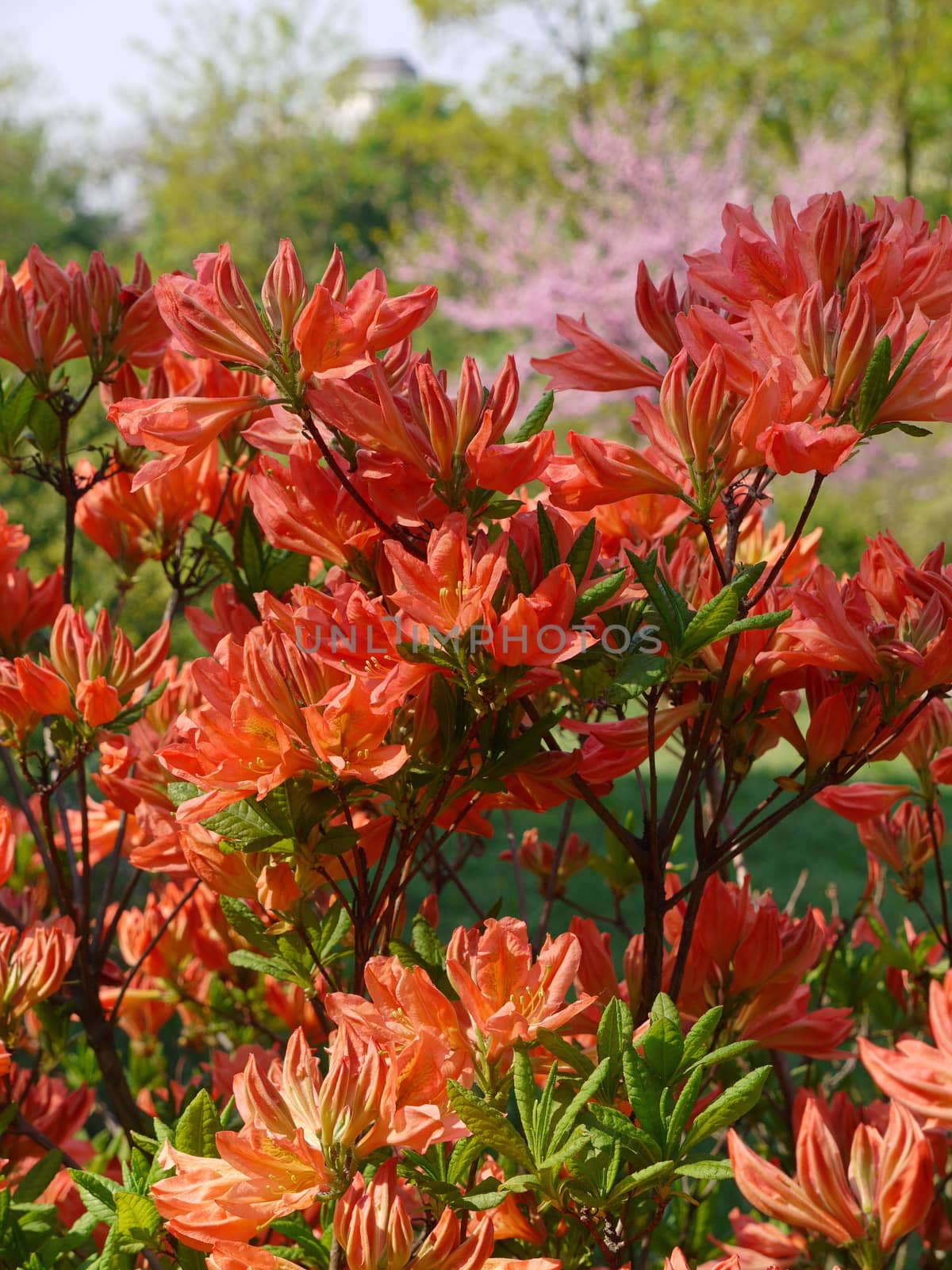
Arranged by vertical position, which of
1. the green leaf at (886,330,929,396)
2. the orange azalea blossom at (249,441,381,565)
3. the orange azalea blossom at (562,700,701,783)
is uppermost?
the green leaf at (886,330,929,396)

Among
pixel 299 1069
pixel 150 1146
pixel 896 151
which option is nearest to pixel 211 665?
pixel 299 1069

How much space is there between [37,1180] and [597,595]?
81cm

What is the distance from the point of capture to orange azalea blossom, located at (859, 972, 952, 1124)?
0.93m

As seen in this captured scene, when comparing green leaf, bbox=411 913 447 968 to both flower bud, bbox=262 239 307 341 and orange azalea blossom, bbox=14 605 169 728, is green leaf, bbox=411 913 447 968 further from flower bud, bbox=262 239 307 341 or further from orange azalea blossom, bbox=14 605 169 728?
flower bud, bbox=262 239 307 341

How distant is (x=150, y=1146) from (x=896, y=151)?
14.6m

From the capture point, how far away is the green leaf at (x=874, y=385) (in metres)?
0.81

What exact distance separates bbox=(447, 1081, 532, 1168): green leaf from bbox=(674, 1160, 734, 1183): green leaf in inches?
4.2

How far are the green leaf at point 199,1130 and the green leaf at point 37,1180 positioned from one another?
0.31 metres

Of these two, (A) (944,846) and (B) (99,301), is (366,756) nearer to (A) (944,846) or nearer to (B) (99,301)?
(B) (99,301)

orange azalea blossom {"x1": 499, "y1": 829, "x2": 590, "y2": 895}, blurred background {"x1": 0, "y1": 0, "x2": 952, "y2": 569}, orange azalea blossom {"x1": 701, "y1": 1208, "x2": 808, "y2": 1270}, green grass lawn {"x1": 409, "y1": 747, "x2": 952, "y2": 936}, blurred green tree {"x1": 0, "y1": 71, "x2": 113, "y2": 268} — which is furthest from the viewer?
blurred green tree {"x1": 0, "y1": 71, "x2": 113, "y2": 268}

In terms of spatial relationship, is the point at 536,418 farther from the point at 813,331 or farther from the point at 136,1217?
the point at 136,1217

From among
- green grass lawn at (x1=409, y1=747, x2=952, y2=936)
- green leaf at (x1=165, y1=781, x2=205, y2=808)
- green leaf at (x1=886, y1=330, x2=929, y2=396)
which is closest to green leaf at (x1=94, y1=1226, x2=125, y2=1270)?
green leaf at (x1=165, y1=781, x2=205, y2=808)

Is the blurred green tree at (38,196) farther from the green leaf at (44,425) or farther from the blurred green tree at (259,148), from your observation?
A: the green leaf at (44,425)

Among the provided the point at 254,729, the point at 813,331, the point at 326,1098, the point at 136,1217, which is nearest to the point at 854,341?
A: the point at 813,331
